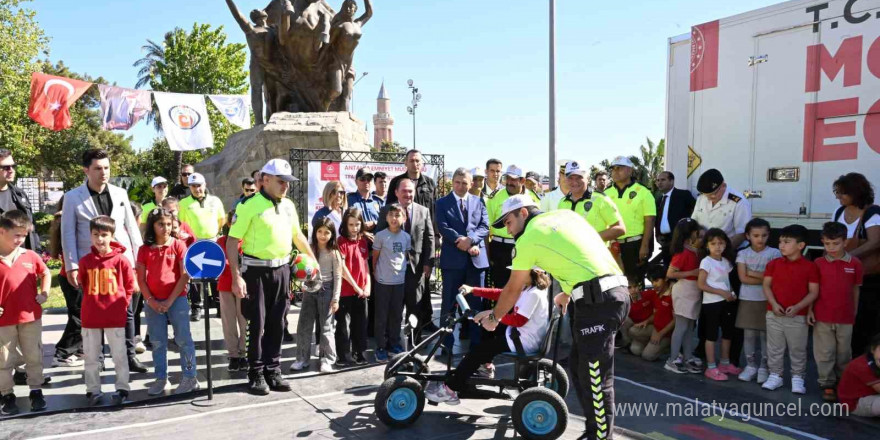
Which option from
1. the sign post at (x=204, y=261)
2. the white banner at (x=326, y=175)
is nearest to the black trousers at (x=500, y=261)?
the white banner at (x=326, y=175)

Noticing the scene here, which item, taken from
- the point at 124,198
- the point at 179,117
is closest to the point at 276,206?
the point at 124,198

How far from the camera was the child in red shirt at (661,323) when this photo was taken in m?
5.95

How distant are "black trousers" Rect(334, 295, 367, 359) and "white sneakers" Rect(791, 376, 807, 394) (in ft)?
12.9

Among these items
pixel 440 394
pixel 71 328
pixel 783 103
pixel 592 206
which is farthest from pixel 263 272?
pixel 783 103

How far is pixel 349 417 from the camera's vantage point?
4.38 meters

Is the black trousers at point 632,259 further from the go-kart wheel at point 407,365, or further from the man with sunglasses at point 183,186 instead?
the man with sunglasses at point 183,186

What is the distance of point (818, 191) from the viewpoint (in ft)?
19.2

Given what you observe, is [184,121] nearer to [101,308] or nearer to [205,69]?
[101,308]

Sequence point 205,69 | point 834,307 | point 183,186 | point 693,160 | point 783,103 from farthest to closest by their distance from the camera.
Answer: point 205,69, point 183,186, point 693,160, point 783,103, point 834,307

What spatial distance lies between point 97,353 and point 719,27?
286 inches

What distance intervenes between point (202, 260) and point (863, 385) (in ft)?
17.1

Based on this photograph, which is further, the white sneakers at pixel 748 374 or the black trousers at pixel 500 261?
the black trousers at pixel 500 261

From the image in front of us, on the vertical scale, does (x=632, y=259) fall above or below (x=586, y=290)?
below

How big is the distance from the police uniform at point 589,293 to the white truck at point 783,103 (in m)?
3.51
